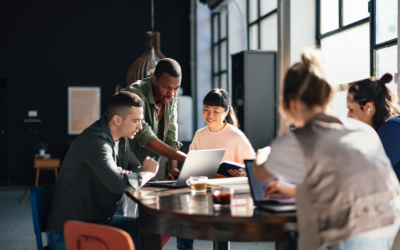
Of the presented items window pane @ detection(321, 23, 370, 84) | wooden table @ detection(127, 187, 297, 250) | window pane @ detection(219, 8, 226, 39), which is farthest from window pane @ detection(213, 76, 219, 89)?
wooden table @ detection(127, 187, 297, 250)

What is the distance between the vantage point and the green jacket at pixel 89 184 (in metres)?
1.86

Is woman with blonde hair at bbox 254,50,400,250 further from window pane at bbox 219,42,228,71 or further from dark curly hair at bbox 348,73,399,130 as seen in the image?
window pane at bbox 219,42,228,71

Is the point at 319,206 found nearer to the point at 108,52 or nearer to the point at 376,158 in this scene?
the point at 376,158

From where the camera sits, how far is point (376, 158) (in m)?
1.20

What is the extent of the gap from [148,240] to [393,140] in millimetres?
1274

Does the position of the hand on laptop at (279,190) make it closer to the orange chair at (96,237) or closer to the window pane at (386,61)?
the orange chair at (96,237)

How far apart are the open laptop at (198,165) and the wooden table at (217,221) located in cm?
33

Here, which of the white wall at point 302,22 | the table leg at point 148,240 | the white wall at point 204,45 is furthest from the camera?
the white wall at point 204,45

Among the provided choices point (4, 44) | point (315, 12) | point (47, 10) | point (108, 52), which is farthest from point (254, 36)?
point (4, 44)

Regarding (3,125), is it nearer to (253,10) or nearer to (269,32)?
(253,10)

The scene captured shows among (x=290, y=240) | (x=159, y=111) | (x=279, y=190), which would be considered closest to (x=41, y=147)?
(x=159, y=111)

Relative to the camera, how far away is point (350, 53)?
4.22 m

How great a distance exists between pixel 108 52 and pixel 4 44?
213 centimetres

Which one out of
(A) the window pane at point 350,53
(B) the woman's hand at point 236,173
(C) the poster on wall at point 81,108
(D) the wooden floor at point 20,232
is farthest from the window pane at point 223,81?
(B) the woman's hand at point 236,173
